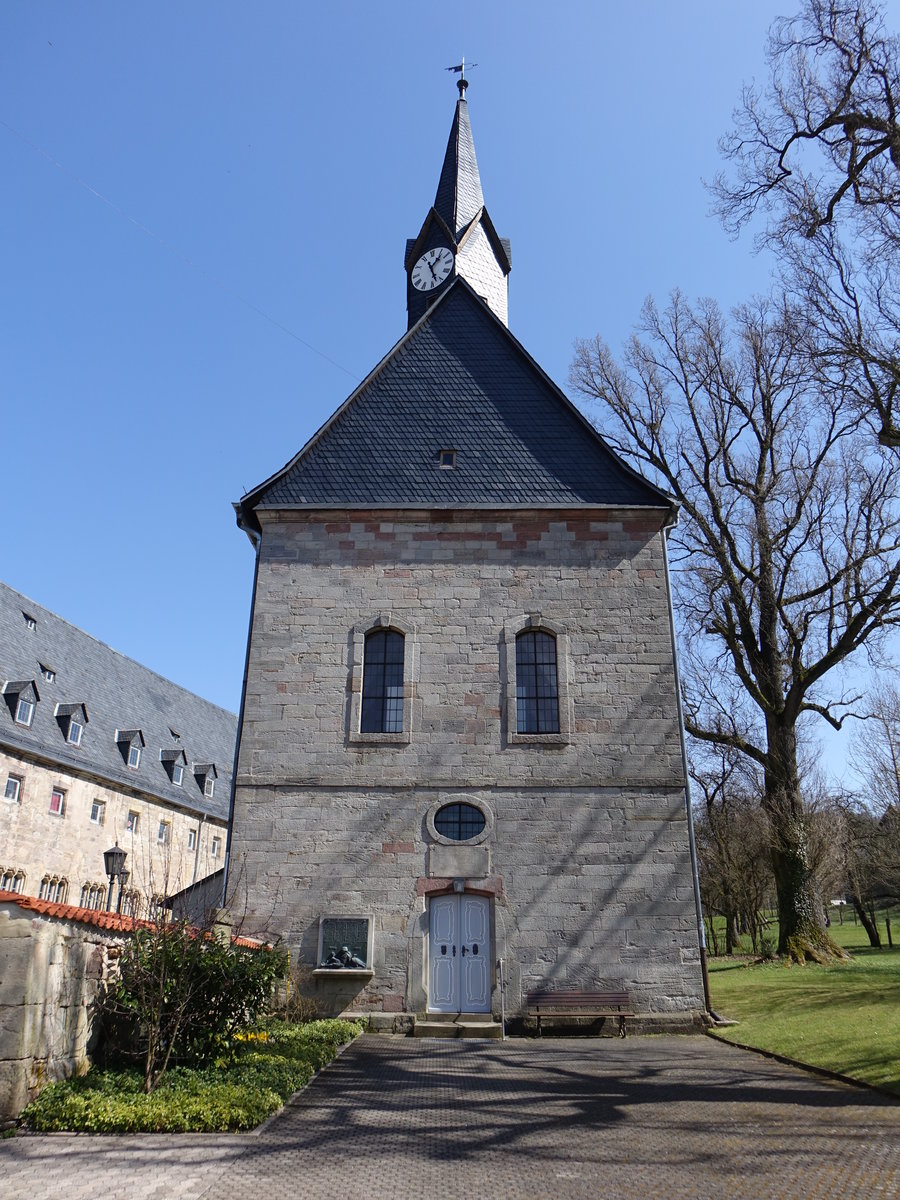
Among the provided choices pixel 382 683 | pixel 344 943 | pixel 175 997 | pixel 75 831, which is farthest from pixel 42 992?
pixel 75 831

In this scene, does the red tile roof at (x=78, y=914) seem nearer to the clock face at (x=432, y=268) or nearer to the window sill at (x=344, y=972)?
the window sill at (x=344, y=972)

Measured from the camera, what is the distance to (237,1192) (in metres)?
5.87

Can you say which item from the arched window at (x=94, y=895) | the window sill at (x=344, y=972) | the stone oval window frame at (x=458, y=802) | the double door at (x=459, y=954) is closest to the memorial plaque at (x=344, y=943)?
the window sill at (x=344, y=972)

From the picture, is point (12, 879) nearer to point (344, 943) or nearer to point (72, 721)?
point (72, 721)

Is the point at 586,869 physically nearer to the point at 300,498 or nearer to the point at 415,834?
the point at 415,834

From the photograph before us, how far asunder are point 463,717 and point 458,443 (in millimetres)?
5534

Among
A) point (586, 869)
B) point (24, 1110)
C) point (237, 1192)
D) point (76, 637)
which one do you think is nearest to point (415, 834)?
point (586, 869)

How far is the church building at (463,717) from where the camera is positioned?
14.3 meters

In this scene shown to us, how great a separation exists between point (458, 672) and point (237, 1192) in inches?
410

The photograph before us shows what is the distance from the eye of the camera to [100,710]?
121 ft

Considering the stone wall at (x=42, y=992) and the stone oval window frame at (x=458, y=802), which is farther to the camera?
the stone oval window frame at (x=458, y=802)

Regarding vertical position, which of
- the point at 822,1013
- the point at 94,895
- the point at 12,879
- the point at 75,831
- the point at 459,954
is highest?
the point at 75,831

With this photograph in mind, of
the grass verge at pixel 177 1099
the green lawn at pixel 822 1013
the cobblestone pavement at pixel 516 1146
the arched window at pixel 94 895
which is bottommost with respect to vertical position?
the cobblestone pavement at pixel 516 1146

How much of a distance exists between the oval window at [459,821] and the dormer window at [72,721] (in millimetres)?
22598
